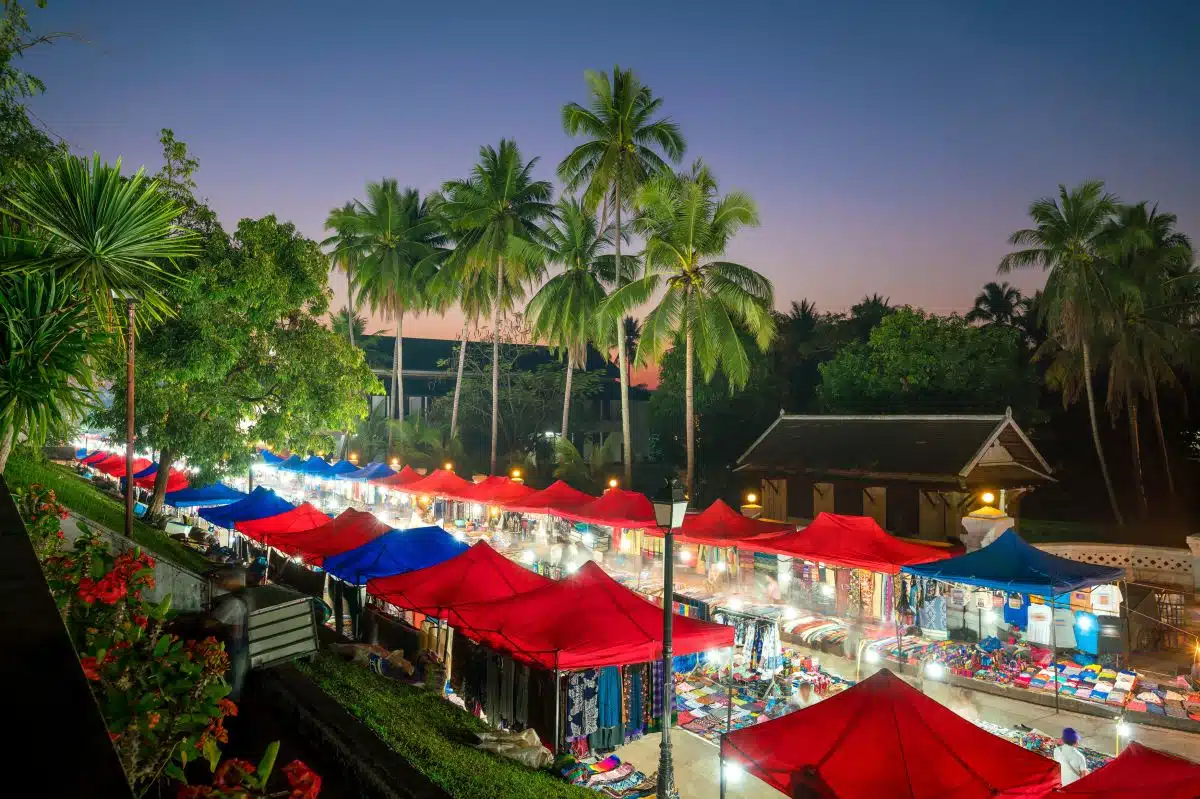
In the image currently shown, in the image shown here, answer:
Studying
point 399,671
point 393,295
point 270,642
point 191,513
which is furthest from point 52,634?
point 393,295

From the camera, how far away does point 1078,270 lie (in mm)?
33812

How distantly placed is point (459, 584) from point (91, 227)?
7.39 metres

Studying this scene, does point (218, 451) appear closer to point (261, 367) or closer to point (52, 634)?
point (261, 367)

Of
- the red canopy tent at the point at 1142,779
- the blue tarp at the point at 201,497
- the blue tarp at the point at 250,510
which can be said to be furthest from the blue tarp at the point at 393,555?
the red canopy tent at the point at 1142,779

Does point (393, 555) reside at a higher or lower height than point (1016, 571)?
lower

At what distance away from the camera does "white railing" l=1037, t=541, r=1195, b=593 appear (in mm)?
21875

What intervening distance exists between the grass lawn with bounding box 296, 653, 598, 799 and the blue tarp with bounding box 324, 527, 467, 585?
3.65 metres

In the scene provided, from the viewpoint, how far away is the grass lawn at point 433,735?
23.6ft

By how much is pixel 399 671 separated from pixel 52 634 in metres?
10.4

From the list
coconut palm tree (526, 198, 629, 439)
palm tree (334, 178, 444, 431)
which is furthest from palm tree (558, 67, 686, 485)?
palm tree (334, 178, 444, 431)

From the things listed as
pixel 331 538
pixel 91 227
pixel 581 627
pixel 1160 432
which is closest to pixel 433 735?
pixel 581 627

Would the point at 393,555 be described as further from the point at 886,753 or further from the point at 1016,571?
the point at 1016,571

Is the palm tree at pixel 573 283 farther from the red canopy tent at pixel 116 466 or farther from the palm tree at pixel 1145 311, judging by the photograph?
the palm tree at pixel 1145 311

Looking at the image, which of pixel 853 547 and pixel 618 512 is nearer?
pixel 853 547
